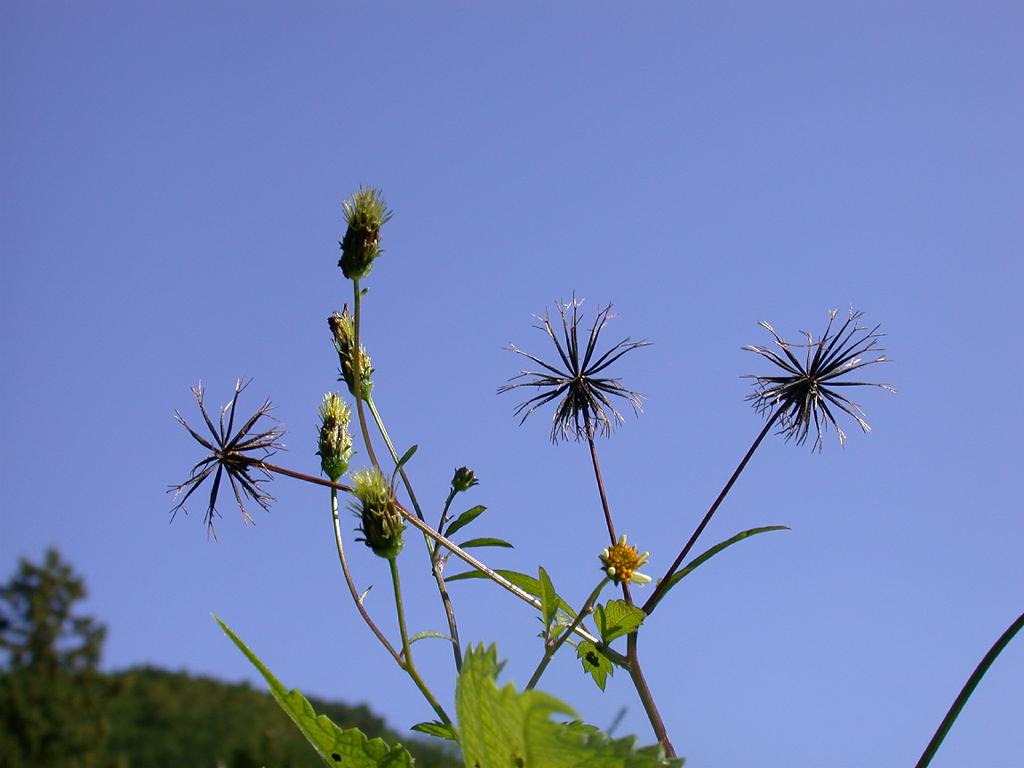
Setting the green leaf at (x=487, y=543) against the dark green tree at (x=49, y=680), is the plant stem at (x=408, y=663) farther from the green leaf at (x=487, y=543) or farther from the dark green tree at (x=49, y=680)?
the dark green tree at (x=49, y=680)

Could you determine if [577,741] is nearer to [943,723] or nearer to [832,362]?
[943,723]

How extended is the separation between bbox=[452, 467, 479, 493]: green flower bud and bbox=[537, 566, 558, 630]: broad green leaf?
0.52 metres

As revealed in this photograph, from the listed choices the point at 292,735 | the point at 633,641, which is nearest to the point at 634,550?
the point at 633,641

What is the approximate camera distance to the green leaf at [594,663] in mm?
1537

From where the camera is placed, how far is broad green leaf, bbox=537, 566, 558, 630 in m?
1.38

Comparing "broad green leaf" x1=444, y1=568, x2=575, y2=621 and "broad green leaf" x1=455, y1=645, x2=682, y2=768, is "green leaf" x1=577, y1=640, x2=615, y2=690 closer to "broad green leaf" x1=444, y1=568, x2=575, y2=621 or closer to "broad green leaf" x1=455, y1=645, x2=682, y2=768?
"broad green leaf" x1=444, y1=568, x2=575, y2=621

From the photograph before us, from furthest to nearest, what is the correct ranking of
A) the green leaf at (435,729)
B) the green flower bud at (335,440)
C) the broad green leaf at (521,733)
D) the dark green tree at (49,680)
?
the dark green tree at (49,680), the green flower bud at (335,440), the green leaf at (435,729), the broad green leaf at (521,733)

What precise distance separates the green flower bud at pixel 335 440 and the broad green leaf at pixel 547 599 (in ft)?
2.07

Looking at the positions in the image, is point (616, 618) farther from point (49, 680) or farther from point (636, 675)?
point (49, 680)

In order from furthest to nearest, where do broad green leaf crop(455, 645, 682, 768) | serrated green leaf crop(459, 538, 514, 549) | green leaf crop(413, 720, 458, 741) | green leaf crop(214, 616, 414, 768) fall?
serrated green leaf crop(459, 538, 514, 549), green leaf crop(413, 720, 458, 741), green leaf crop(214, 616, 414, 768), broad green leaf crop(455, 645, 682, 768)

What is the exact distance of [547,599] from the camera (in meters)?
1.39

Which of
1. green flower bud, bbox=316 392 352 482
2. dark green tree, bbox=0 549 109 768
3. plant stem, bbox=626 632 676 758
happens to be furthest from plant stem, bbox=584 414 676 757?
dark green tree, bbox=0 549 109 768

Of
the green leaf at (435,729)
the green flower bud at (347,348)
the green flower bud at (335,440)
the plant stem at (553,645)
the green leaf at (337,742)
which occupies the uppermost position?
the green flower bud at (347,348)

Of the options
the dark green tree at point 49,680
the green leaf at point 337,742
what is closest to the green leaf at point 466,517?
the green leaf at point 337,742
